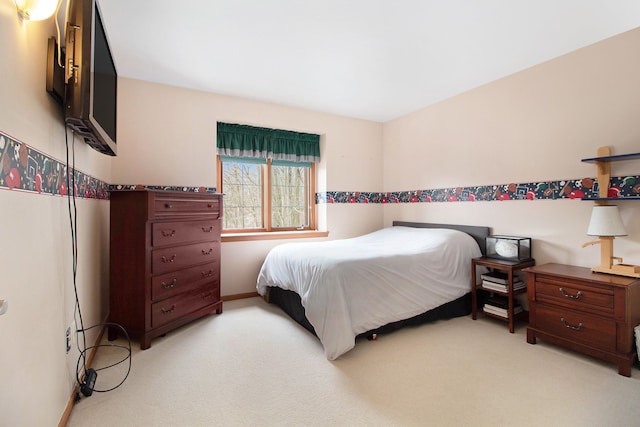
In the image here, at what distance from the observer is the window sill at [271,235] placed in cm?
346

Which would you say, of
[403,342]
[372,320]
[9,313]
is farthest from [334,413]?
[9,313]

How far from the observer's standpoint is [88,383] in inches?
67.3

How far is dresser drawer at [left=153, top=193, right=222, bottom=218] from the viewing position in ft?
7.67

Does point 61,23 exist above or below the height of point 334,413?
above

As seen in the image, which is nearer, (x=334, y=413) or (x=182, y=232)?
(x=334, y=413)

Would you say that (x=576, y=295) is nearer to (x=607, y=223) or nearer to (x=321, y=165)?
(x=607, y=223)

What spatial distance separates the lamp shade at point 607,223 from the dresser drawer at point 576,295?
0.40 m

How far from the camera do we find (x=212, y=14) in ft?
6.58

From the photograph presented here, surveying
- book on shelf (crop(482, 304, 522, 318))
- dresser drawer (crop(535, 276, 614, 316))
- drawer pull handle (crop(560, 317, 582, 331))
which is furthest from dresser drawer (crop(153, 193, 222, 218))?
drawer pull handle (crop(560, 317, 582, 331))

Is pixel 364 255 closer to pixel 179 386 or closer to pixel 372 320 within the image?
pixel 372 320

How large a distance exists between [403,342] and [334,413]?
100 cm

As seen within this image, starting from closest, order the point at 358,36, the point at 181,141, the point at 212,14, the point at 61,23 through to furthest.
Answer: the point at 61,23 < the point at 212,14 < the point at 358,36 < the point at 181,141

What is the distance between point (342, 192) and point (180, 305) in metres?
2.50

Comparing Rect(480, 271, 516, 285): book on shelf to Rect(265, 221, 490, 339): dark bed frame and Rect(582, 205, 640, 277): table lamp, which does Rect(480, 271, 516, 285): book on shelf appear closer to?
Rect(265, 221, 490, 339): dark bed frame
